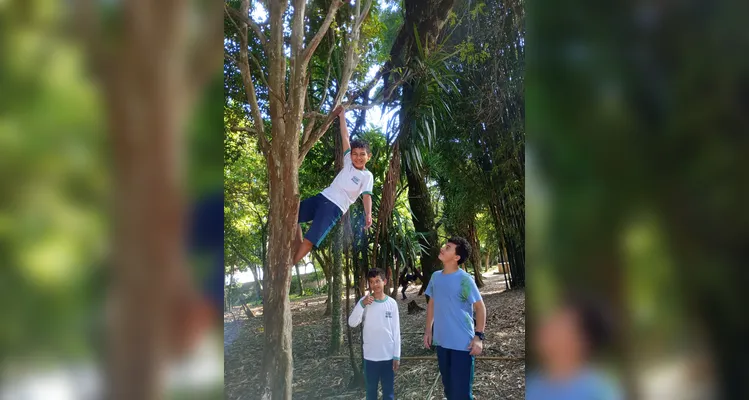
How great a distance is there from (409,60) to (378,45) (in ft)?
1.20

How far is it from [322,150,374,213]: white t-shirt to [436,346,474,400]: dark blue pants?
122cm

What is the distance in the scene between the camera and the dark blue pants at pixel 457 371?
10.5 feet

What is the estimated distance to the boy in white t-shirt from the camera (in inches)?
135

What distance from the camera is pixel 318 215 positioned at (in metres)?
3.50

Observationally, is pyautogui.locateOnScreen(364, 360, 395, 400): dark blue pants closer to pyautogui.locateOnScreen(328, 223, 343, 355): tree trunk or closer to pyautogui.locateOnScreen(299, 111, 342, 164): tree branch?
pyautogui.locateOnScreen(328, 223, 343, 355): tree trunk

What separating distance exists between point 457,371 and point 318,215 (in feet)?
4.76

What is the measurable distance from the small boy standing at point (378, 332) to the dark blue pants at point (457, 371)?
1.07 ft
